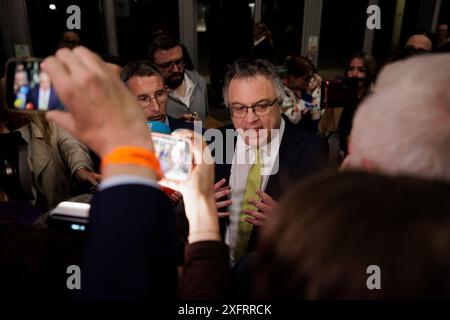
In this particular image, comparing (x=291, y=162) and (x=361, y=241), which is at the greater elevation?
(x=361, y=241)

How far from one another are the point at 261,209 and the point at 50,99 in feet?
3.08

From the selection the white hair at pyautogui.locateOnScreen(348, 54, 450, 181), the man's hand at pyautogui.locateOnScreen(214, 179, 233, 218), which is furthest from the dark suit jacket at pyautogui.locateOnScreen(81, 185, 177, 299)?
the man's hand at pyautogui.locateOnScreen(214, 179, 233, 218)

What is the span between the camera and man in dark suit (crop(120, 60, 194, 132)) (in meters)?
1.89

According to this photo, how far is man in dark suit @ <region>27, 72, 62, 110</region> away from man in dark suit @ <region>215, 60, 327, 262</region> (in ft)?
2.90

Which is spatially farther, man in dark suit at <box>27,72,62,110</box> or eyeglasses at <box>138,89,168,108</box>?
eyeglasses at <box>138,89,168,108</box>

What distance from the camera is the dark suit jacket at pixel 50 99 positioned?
696mm

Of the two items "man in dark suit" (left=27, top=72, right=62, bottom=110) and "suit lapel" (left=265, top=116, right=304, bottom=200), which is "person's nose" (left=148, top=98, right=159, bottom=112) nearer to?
"suit lapel" (left=265, top=116, right=304, bottom=200)

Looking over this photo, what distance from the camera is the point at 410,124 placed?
2.10 ft

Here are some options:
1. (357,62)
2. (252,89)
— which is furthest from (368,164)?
(357,62)

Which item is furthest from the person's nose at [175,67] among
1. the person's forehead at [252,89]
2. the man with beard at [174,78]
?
the person's forehead at [252,89]

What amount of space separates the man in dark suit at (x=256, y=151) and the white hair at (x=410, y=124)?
839 millimetres

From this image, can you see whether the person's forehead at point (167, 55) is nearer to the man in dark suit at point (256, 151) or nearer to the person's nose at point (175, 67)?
the person's nose at point (175, 67)

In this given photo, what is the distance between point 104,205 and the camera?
481 millimetres

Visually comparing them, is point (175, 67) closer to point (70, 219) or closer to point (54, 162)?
point (54, 162)
